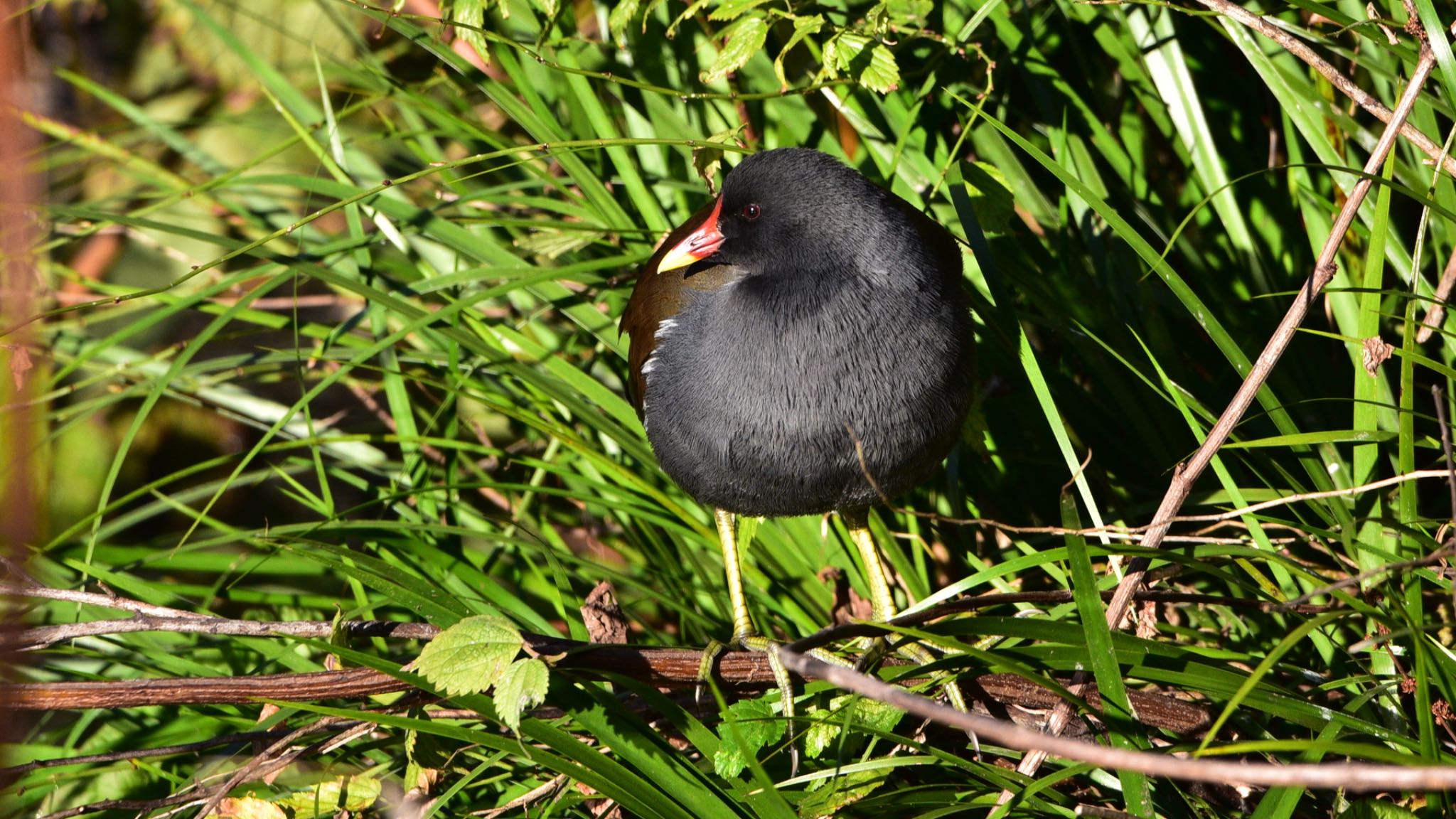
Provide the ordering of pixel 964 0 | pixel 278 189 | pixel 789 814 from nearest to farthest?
1. pixel 789 814
2. pixel 964 0
3. pixel 278 189

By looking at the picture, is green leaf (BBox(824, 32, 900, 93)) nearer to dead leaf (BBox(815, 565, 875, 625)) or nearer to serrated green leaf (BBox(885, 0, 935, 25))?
serrated green leaf (BBox(885, 0, 935, 25))

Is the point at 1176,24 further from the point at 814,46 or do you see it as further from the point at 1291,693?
the point at 1291,693

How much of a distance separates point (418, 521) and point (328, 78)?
1.39 meters

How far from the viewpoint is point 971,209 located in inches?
93.1

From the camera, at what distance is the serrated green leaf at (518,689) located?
5.30 ft

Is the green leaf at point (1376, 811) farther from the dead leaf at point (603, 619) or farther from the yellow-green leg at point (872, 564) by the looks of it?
the dead leaf at point (603, 619)

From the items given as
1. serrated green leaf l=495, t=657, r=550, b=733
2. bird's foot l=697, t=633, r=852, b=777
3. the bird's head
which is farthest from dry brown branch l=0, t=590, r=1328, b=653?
the bird's head

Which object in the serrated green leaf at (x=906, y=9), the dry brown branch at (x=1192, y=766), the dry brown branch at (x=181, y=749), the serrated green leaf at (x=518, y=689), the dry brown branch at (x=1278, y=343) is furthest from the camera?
the serrated green leaf at (x=906, y=9)

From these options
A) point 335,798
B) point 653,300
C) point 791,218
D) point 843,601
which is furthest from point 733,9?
point 335,798

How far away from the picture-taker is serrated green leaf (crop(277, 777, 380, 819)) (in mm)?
2068

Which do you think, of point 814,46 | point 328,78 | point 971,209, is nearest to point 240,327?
point 328,78

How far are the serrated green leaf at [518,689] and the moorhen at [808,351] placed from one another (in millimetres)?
656

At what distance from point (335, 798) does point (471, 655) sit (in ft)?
2.14

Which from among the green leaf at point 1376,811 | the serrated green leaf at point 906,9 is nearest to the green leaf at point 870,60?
the serrated green leaf at point 906,9
